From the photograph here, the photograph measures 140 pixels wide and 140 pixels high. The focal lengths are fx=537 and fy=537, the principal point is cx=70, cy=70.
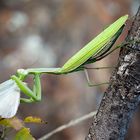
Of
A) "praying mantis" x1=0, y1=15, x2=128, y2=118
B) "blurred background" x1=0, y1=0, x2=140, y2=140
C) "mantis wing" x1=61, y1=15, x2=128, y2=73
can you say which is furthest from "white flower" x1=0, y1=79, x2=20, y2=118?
"blurred background" x1=0, y1=0, x2=140, y2=140

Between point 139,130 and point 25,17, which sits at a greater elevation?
point 25,17

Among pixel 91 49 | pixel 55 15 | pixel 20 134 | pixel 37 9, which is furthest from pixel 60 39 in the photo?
pixel 20 134

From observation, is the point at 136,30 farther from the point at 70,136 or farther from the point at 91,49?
the point at 70,136

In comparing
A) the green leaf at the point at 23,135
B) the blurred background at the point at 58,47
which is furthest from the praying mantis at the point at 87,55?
the blurred background at the point at 58,47

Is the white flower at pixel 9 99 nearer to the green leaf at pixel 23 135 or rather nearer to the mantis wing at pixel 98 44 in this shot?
the green leaf at pixel 23 135

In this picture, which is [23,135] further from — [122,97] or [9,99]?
[122,97]
